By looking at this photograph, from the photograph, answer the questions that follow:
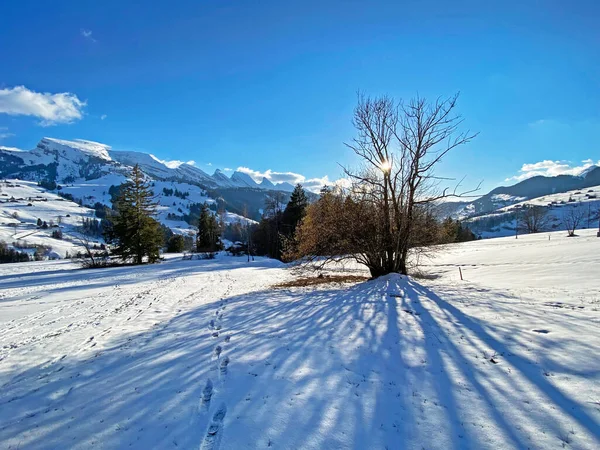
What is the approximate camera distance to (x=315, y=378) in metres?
5.00

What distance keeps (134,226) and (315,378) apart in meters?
36.3

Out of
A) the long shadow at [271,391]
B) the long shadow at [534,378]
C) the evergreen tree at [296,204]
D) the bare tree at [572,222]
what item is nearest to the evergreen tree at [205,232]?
the evergreen tree at [296,204]

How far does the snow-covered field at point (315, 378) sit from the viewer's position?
3.64m

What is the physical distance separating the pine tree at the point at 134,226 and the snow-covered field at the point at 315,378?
1082 inches

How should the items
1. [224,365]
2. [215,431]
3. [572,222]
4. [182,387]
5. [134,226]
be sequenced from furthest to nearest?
1. [572,222]
2. [134,226]
3. [224,365]
4. [182,387]
5. [215,431]

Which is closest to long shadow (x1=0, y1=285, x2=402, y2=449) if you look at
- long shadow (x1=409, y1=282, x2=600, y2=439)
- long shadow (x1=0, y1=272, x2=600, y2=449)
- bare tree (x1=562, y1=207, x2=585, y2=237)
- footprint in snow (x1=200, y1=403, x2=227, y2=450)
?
long shadow (x1=0, y1=272, x2=600, y2=449)

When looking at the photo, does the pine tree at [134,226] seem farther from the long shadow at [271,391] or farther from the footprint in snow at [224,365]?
the footprint in snow at [224,365]

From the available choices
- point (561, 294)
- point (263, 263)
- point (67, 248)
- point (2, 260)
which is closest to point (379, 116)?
point (561, 294)

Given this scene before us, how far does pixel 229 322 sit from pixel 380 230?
10.3 metres

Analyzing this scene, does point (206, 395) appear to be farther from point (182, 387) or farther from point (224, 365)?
point (224, 365)

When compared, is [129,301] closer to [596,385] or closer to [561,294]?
[596,385]

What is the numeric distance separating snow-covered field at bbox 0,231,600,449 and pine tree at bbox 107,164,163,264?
27.5 metres

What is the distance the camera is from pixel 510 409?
12.9 ft

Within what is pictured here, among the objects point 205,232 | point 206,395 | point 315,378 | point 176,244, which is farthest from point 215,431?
point 176,244
